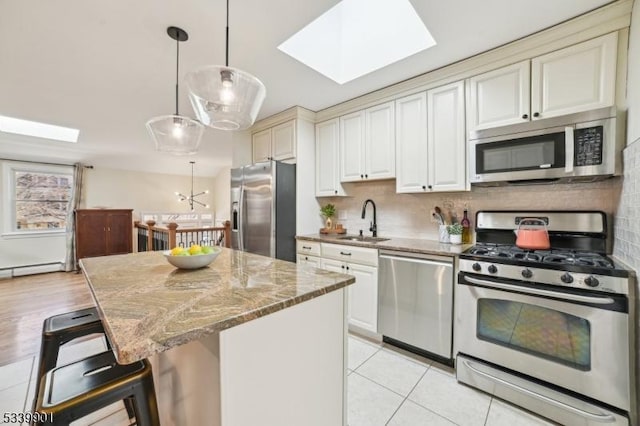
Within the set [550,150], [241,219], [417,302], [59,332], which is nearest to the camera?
[59,332]

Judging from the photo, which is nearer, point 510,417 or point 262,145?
point 510,417

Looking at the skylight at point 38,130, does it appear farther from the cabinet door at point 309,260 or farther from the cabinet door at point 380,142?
the cabinet door at point 380,142

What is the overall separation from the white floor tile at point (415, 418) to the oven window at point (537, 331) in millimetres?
589

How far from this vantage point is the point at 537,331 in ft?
5.38

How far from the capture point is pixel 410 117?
2.52 metres

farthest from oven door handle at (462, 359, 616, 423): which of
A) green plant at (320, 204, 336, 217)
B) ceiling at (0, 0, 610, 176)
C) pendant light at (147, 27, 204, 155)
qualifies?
pendant light at (147, 27, 204, 155)

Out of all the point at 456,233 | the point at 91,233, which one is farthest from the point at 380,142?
the point at 91,233

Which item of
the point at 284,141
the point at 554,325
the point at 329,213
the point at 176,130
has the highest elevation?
the point at 284,141

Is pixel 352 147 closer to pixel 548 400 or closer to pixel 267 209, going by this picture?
pixel 267 209

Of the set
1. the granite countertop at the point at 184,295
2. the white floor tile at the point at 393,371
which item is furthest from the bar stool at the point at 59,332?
the white floor tile at the point at 393,371

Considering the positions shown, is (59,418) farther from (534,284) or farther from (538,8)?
(538,8)

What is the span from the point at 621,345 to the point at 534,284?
0.43 m

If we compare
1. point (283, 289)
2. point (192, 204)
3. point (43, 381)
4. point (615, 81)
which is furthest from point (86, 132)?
point (615, 81)

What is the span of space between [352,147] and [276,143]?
1020 millimetres
